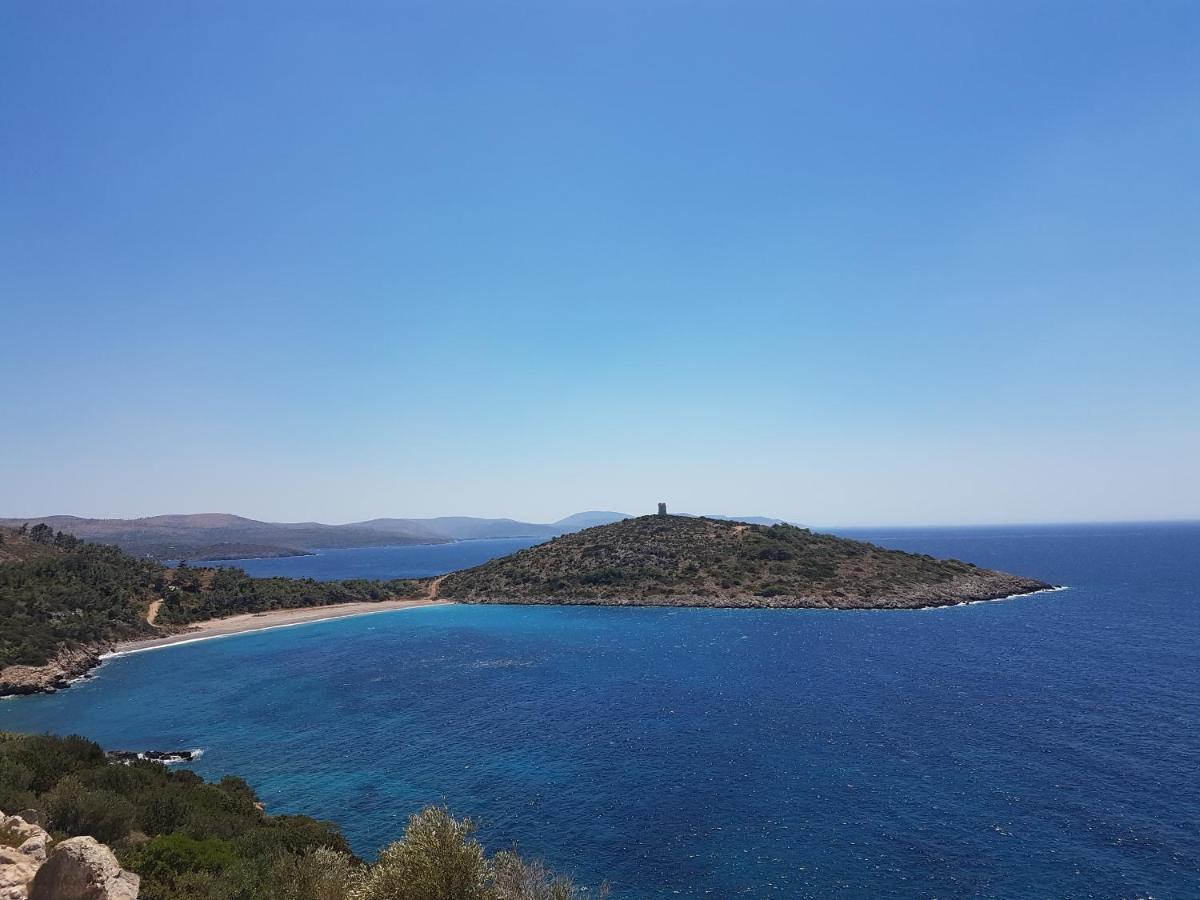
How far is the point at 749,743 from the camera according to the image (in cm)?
4219

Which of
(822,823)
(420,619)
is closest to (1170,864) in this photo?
(822,823)

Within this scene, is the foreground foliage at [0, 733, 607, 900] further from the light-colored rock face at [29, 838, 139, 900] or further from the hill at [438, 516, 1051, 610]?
the hill at [438, 516, 1051, 610]

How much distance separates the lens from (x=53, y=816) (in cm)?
→ 2270

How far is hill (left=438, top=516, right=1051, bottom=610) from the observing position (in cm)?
10788

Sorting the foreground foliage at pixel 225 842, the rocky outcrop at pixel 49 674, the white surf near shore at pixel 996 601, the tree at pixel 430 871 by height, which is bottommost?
the rocky outcrop at pixel 49 674

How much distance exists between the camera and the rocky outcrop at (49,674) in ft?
209

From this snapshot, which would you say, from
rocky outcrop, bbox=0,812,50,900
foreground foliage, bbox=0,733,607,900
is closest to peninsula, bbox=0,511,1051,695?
foreground foliage, bbox=0,733,607,900

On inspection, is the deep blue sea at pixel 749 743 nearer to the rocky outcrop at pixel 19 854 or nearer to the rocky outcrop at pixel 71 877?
the rocky outcrop at pixel 19 854

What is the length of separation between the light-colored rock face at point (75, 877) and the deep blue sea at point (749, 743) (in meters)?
19.2

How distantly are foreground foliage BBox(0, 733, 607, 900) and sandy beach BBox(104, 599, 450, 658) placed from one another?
6306 cm

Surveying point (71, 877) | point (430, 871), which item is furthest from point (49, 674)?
point (430, 871)

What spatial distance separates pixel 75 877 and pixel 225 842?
12568 millimetres

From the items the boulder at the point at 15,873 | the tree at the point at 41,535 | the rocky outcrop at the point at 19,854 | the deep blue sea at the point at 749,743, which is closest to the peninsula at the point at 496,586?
the tree at the point at 41,535

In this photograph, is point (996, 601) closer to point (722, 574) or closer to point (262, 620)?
point (722, 574)
